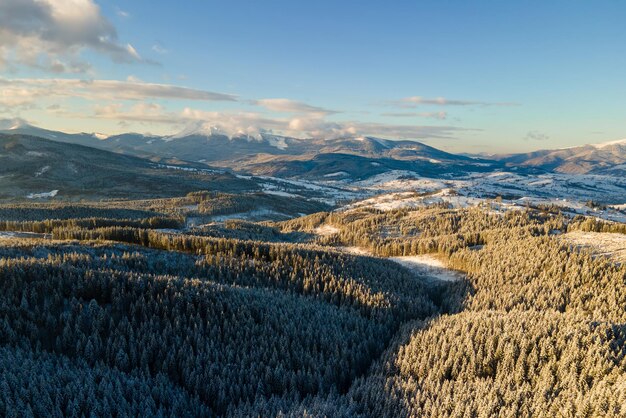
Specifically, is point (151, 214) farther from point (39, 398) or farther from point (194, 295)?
point (39, 398)

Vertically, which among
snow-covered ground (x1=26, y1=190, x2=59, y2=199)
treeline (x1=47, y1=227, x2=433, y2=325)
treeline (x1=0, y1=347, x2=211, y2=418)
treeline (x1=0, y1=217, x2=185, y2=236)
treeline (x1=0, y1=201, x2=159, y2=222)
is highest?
treeline (x1=0, y1=347, x2=211, y2=418)

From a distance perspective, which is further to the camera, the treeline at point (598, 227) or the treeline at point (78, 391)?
the treeline at point (598, 227)

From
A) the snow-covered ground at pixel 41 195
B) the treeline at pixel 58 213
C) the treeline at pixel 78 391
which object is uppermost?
the treeline at pixel 78 391

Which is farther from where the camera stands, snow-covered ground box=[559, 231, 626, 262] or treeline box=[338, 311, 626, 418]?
snow-covered ground box=[559, 231, 626, 262]

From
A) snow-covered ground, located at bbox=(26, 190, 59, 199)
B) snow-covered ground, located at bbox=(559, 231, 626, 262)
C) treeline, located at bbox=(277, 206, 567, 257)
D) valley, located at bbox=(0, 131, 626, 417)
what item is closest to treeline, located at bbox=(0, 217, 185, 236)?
treeline, located at bbox=(277, 206, 567, 257)

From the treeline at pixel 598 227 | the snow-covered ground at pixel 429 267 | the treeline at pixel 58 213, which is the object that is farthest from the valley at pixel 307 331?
the treeline at pixel 58 213

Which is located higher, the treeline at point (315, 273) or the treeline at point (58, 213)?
the treeline at point (315, 273)

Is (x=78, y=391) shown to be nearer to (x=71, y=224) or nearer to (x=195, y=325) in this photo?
(x=195, y=325)

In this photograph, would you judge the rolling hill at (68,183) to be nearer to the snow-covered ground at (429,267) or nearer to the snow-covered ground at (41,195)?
the snow-covered ground at (41,195)

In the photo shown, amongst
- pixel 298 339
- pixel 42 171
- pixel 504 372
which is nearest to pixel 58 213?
pixel 298 339

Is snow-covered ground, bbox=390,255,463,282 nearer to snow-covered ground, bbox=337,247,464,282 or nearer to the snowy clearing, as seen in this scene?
snow-covered ground, bbox=337,247,464,282
